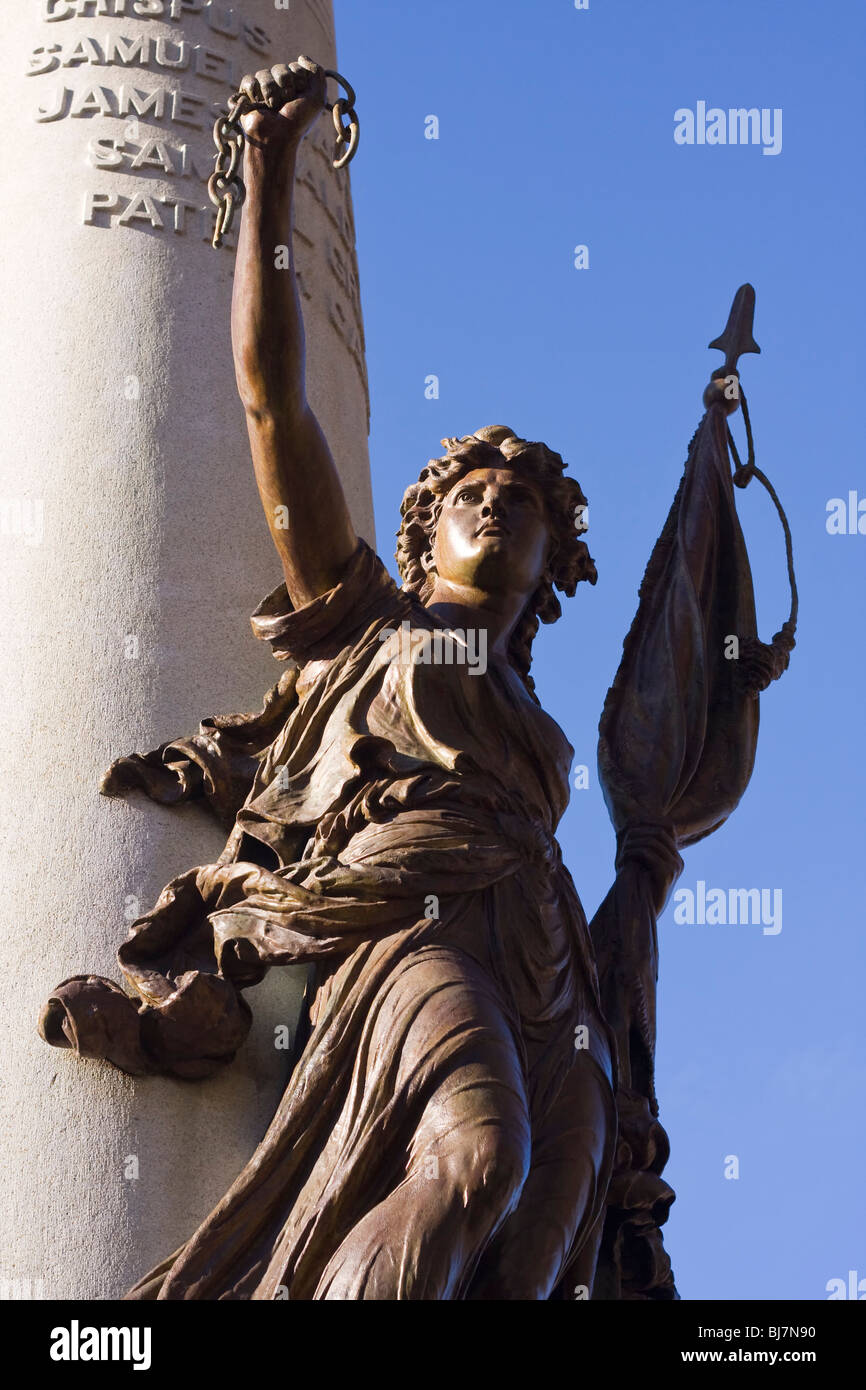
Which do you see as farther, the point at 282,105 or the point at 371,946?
the point at 282,105

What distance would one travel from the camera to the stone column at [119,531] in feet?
22.6

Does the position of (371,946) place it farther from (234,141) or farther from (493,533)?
(234,141)

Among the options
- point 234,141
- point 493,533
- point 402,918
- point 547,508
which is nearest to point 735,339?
point 547,508

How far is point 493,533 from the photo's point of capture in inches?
314

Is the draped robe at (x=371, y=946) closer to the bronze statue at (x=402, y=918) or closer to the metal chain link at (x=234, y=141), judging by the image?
the bronze statue at (x=402, y=918)

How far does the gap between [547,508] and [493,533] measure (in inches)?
12.3

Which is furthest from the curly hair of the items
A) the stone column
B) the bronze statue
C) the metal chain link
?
the metal chain link

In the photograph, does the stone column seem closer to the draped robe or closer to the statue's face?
the draped robe

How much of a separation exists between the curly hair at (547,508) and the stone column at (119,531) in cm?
56

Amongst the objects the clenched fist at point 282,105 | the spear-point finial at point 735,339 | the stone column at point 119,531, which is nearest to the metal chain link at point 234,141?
the clenched fist at point 282,105

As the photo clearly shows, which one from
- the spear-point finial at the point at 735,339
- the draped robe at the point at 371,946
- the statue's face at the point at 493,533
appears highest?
the spear-point finial at the point at 735,339

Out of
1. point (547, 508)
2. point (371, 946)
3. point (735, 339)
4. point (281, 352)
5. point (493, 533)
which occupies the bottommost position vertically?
point (371, 946)

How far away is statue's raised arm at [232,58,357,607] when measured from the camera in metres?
7.28
